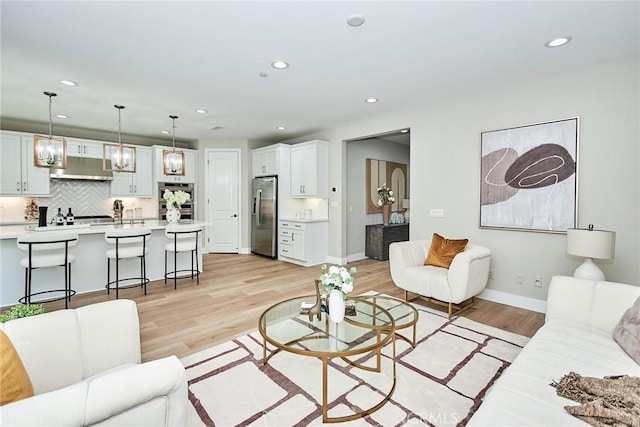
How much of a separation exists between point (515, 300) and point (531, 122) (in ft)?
7.05

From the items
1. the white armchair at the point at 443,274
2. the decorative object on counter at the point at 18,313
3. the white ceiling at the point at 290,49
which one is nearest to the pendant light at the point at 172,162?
the white ceiling at the point at 290,49

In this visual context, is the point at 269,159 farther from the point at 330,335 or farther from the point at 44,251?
the point at 330,335

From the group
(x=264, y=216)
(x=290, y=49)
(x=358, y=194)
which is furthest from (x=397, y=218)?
(x=290, y=49)

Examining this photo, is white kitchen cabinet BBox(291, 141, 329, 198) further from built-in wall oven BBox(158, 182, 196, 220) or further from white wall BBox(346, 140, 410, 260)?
built-in wall oven BBox(158, 182, 196, 220)

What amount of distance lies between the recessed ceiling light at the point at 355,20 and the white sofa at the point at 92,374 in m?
2.50

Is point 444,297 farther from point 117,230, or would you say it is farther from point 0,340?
point 117,230

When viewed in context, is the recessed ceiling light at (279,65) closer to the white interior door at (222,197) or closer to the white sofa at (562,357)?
the white sofa at (562,357)

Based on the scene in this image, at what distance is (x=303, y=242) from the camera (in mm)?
5691

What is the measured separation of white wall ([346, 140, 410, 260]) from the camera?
6152 mm

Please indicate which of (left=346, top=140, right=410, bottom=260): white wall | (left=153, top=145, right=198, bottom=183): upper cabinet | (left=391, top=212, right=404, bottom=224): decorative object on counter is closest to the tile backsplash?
(left=153, top=145, right=198, bottom=183): upper cabinet

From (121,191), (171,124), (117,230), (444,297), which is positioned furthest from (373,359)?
(121,191)

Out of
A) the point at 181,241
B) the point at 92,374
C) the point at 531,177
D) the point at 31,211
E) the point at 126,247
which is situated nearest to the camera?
the point at 92,374

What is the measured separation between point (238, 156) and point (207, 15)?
4.93m

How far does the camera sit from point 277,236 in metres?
6.34
